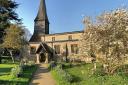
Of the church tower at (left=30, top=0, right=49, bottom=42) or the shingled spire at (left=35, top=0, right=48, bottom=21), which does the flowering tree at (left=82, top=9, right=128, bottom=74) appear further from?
the shingled spire at (left=35, top=0, right=48, bottom=21)

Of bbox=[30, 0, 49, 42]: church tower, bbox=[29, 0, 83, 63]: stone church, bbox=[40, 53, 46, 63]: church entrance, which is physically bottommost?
bbox=[40, 53, 46, 63]: church entrance

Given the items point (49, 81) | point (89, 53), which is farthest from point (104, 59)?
point (49, 81)

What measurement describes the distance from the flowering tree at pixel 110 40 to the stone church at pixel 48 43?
25897 mm

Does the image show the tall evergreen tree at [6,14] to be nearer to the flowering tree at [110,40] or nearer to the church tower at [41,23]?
the church tower at [41,23]

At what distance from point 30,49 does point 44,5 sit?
13.0m

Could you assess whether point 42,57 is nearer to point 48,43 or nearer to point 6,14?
point 48,43

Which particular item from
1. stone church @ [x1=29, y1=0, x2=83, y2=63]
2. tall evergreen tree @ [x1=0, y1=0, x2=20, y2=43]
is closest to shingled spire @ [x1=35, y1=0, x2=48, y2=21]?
stone church @ [x1=29, y1=0, x2=83, y2=63]

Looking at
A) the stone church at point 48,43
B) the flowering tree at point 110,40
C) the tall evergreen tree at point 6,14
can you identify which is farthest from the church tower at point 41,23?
the flowering tree at point 110,40

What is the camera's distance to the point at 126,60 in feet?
100

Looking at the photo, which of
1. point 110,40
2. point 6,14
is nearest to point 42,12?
point 6,14

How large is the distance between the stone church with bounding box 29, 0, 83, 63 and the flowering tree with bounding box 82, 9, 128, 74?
25.9 m

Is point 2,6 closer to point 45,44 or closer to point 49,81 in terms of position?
point 45,44

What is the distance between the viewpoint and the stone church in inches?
2402

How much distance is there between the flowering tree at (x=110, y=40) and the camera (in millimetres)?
30406
